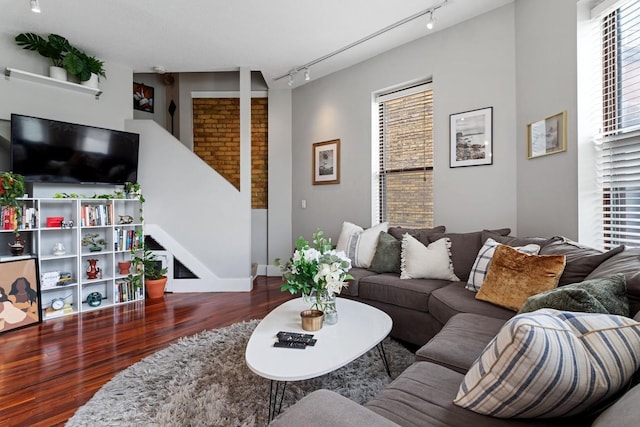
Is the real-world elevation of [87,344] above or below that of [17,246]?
below

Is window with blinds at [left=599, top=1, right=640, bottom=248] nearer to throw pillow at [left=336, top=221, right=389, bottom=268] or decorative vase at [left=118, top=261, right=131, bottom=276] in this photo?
throw pillow at [left=336, top=221, right=389, bottom=268]

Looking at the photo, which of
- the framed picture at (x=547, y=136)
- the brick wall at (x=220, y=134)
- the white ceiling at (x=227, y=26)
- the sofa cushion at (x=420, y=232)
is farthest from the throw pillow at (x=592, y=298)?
the brick wall at (x=220, y=134)

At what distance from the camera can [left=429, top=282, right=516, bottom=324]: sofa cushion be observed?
1.98 metres

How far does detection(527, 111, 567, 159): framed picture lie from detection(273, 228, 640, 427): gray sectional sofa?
696 mm

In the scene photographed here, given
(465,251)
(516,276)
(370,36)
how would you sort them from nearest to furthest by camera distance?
(516,276)
(465,251)
(370,36)

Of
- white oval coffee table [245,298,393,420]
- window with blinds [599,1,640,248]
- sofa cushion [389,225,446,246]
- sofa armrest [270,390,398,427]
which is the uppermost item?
window with blinds [599,1,640,248]

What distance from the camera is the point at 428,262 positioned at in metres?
2.76

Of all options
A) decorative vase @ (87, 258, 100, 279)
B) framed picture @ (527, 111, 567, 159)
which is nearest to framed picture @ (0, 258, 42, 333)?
decorative vase @ (87, 258, 100, 279)

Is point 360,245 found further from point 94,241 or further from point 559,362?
point 94,241

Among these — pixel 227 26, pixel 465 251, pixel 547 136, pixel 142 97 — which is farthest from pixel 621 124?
pixel 142 97

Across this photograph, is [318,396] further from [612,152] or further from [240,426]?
[612,152]

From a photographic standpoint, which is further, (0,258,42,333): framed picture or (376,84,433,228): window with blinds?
(376,84,433,228): window with blinds

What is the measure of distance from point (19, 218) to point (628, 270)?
14.7 ft

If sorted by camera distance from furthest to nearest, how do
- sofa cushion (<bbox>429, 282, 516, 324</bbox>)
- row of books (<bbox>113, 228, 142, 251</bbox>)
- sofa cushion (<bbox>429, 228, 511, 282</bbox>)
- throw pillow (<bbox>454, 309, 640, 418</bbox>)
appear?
row of books (<bbox>113, 228, 142, 251</bbox>) < sofa cushion (<bbox>429, 228, 511, 282</bbox>) < sofa cushion (<bbox>429, 282, 516, 324</bbox>) < throw pillow (<bbox>454, 309, 640, 418</bbox>)
